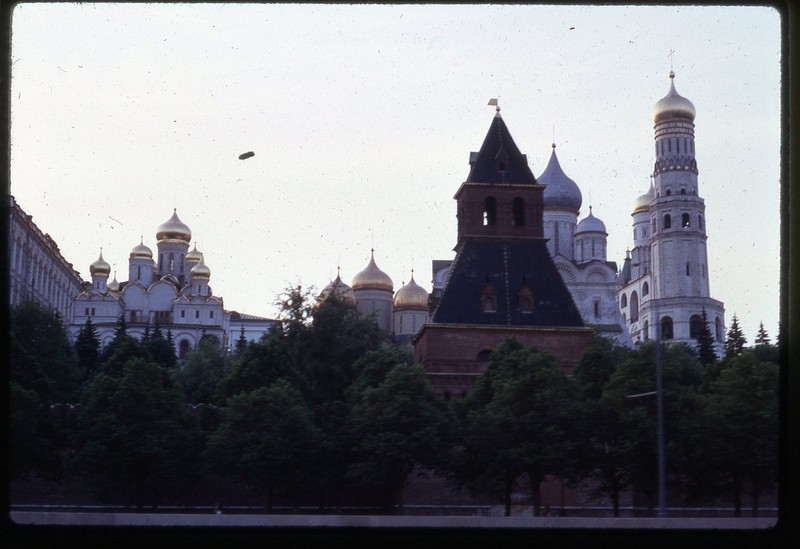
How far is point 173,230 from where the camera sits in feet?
355

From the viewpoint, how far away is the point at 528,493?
38.7m

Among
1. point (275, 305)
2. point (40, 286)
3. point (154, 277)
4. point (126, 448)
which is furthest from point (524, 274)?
point (154, 277)

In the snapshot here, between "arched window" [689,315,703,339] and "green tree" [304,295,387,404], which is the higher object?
"arched window" [689,315,703,339]

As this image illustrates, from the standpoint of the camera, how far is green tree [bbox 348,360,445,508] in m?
34.3

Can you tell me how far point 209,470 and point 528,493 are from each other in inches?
421

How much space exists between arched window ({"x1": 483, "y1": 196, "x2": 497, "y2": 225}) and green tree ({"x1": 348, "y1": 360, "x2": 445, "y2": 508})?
13455 millimetres

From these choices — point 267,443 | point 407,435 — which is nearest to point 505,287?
point 407,435

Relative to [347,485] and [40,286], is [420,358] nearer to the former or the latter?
[347,485]

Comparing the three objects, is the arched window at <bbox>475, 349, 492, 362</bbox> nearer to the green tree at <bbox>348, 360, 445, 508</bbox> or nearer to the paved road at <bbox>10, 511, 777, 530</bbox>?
the green tree at <bbox>348, 360, 445, 508</bbox>

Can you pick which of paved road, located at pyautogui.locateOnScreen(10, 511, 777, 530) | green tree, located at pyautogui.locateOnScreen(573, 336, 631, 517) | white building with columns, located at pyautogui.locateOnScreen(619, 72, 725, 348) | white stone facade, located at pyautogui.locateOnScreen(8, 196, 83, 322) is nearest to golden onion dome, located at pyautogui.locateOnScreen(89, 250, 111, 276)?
white stone facade, located at pyautogui.locateOnScreen(8, 196, 83, 322)

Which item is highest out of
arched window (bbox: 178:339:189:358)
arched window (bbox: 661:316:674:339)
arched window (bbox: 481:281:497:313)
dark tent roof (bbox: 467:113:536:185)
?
dark tent roof (bbox: 467:113:536:185)

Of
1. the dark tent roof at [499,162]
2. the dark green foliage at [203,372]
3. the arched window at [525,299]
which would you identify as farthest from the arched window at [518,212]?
the dark green foliage at [203,372]

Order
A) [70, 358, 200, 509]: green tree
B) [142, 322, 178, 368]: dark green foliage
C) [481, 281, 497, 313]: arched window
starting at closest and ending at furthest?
[70, 358, 200, 509]: green tree
[481, 281, 497, 313]: arched window
[142, 322, 178, 368]: dark green foliage

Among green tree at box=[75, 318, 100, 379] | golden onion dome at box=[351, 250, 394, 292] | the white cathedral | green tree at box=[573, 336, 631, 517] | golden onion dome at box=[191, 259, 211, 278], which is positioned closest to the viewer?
green tree at box=[573, 336, 631, 517]
